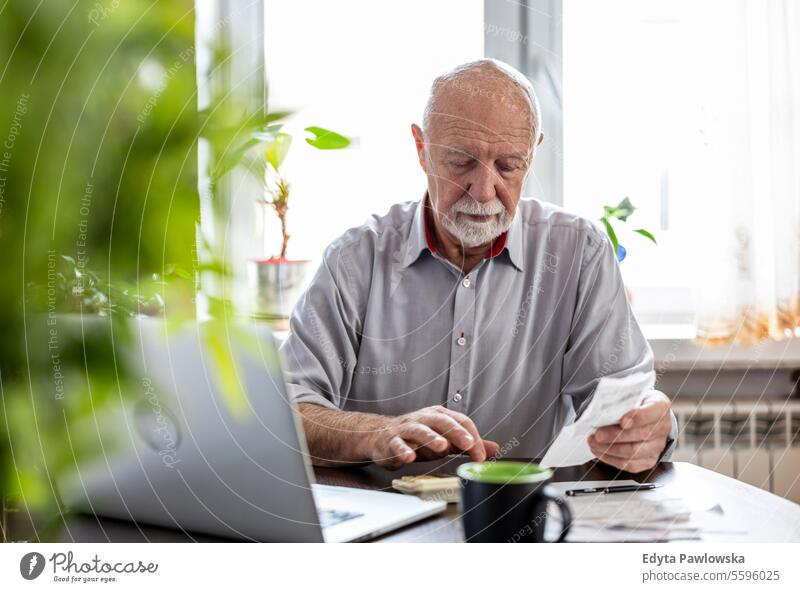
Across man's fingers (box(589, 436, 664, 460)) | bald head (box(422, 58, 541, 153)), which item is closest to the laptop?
man's fingers (box(589, 436, 664, 460))

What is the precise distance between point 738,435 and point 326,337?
654 mm

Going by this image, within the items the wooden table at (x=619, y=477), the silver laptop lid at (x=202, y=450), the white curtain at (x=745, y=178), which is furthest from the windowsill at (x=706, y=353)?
the silver laptop lid at (x=202, y=450)

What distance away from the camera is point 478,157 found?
2.94 ft

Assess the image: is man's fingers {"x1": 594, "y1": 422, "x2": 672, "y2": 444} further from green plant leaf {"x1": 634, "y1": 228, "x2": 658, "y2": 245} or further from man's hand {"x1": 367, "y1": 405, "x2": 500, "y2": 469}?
green plant leaf {"x1": 634, "y1": 228, "x2": 658, "y2": 245}

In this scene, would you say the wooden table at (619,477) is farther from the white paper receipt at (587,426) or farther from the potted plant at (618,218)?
the potted plant at (618,218)

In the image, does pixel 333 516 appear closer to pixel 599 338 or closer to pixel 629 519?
pixel 629 519

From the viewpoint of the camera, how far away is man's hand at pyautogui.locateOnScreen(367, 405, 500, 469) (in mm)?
688

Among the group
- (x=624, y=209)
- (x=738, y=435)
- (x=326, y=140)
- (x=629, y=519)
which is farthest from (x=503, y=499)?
(x=738, y=435)

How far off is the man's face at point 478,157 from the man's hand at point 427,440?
30cm

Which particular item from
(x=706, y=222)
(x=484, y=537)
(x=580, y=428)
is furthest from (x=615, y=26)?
(x=484, y=537)

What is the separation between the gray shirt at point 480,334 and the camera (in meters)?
0.93

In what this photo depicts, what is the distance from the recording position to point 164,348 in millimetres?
489

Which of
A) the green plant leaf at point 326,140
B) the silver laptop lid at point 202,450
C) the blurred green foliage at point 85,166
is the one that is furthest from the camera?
the green plant leaf at point 326,140

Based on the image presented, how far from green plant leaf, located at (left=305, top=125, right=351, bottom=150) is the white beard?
0.16m
